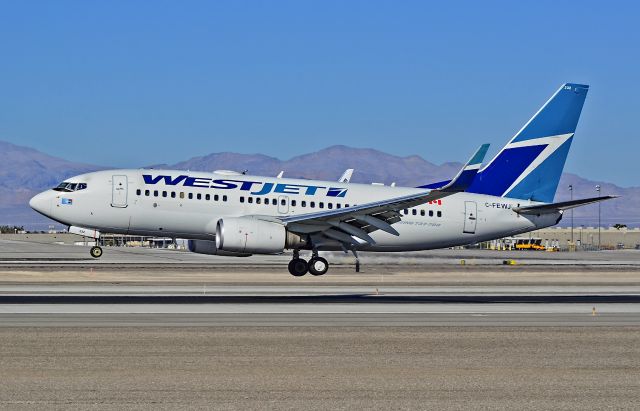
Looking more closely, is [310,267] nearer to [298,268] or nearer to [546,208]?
[298,268]

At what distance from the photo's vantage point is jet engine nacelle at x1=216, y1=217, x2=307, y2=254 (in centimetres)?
4375

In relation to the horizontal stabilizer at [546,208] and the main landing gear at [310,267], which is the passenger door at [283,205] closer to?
the main landing gear at [310,267]

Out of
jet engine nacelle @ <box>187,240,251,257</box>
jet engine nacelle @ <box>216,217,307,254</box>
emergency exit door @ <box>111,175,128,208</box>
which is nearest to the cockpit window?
emergency exit door @ <box>111,175,128,208</box>

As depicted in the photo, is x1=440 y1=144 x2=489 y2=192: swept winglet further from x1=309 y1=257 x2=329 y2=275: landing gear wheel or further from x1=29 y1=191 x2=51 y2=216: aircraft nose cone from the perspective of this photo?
x1=29 y1=191 x2=51 y2=216: aircraft nose cone

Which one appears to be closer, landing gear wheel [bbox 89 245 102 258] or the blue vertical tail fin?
landing gear wheel [bbox 89 245 102 258]

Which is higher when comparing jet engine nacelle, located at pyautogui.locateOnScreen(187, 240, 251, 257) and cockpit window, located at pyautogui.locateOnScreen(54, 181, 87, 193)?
cockpit window, located at pyautogui.locateOnScreen(54, 181, 87, 193)

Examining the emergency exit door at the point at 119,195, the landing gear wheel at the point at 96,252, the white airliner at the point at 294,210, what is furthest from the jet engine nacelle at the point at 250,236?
the landing gear wheel at the point at 96,252

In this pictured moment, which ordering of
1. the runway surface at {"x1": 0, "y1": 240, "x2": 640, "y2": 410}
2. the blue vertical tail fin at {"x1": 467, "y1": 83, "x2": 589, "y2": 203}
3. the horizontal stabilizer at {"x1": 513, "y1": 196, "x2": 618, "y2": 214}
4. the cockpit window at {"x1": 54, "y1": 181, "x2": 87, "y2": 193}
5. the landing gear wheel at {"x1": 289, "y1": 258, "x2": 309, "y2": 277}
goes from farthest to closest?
1. the blue vertical tail fin at {"x1": 467, "y1": 83, "x2": 589, "y2": 203}
2. the horizontal stabilizer at {"x1": 513, "y1": 196, "x2": 618, "y2": 214}
3. the cockpit window at {"x1": 54, "y1": 181, "x2": 87, "y2": 193}
4. the landing gear wheel at {"x1": 289, "y1": 258, "x2": 309, "y2": 277}
5. the runway surface at {"x1": 0, "y1": 240, "x2": 640, "y2": 410}

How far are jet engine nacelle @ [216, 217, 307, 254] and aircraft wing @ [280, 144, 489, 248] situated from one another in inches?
40.1

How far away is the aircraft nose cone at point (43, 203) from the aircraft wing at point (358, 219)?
10.8 m

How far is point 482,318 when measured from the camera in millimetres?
28578

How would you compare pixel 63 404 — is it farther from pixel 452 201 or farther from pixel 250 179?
pixel 452 201

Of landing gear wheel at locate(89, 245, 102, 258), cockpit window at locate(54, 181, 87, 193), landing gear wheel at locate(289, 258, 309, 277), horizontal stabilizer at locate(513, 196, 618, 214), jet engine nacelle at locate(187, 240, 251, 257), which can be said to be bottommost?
landing gear wheel at locate(289, 258, 309, 277)

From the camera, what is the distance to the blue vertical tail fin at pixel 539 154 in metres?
52.9
